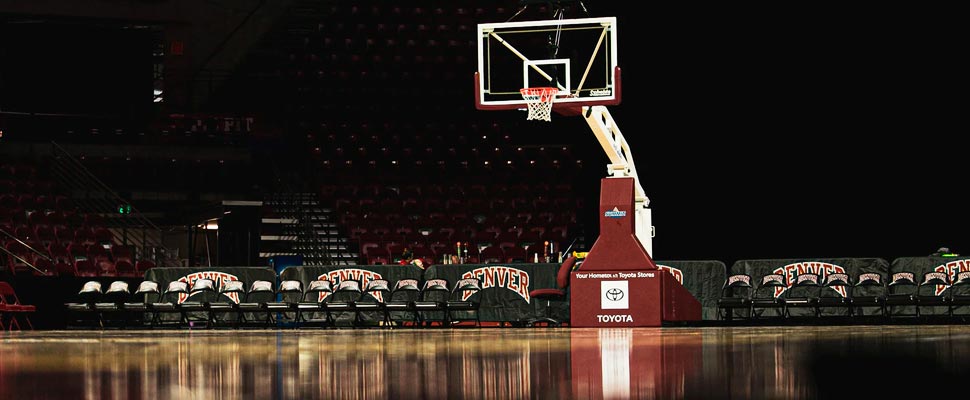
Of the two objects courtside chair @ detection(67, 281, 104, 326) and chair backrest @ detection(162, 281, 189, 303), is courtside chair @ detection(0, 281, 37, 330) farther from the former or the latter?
chair backrest @ detection(162, 281, 189, 303)

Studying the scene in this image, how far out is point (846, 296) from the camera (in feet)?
55.5

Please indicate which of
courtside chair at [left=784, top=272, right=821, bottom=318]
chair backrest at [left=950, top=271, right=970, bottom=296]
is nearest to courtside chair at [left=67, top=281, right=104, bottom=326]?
courtside chair at [left=784, top=272, right=821, bottom=318]

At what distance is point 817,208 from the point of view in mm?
19938

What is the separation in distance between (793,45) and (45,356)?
17184 millimetres

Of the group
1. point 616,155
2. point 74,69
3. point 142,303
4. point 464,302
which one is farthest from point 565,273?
point 74,69

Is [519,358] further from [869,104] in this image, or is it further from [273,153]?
[273,153]

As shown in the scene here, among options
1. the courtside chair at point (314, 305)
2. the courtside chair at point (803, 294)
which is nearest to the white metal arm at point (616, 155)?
the courtside chair at point (803, 294)

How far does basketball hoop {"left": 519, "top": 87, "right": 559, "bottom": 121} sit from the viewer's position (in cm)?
1444

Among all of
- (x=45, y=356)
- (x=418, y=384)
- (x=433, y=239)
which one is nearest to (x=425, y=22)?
(x=433, y=239)

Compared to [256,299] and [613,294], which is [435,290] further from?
[613,294]

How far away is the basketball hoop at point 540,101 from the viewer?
14.4 meters

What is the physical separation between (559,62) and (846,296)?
6.51 m

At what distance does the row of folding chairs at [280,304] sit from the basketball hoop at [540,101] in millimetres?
3877

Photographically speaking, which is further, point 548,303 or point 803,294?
point 803,294
